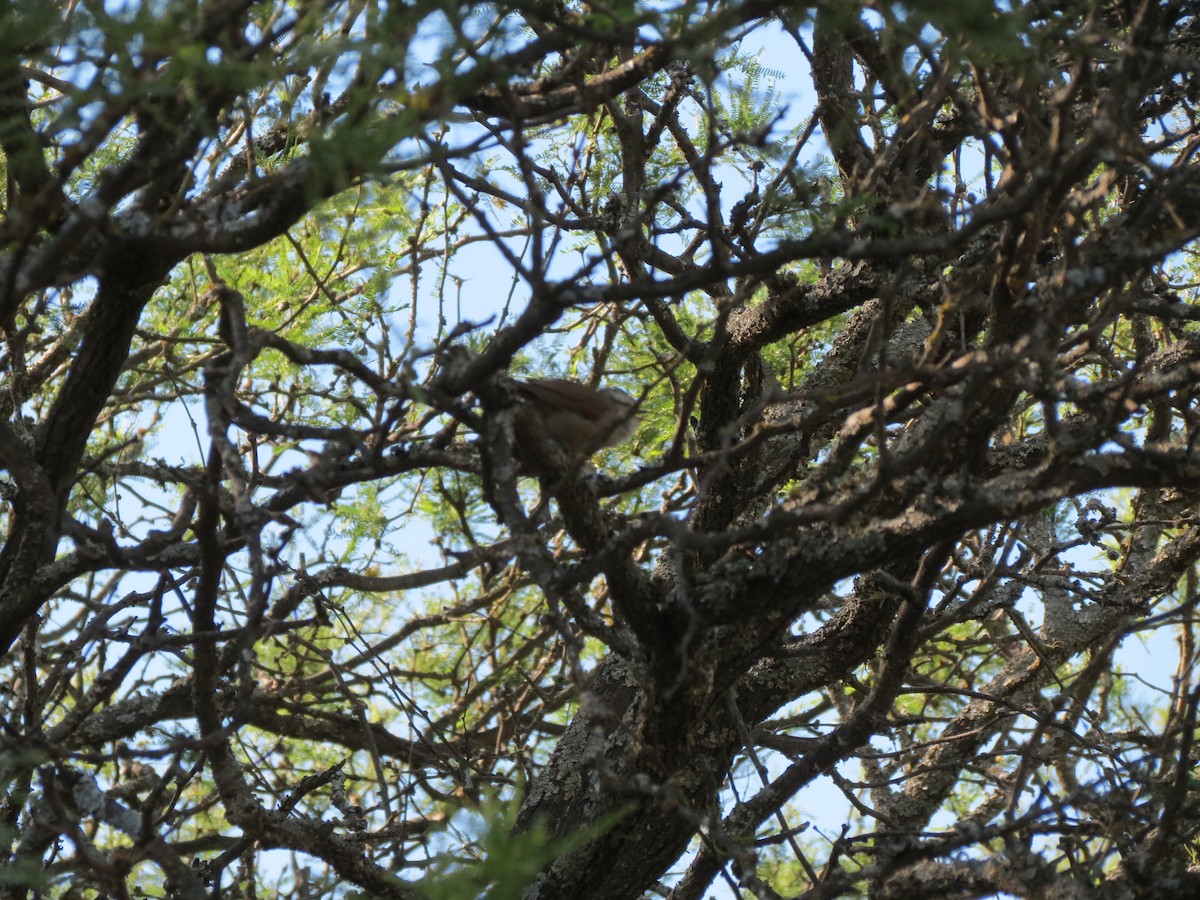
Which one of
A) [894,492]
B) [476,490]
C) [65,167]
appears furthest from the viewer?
[476,490]

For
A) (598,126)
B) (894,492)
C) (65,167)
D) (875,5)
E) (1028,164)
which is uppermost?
(598,126)

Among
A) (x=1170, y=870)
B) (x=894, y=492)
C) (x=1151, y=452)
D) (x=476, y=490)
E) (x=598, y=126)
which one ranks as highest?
(x=598, y=126)

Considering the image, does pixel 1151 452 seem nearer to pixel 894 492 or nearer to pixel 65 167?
pixel 894 492

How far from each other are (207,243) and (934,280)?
9.03 feet

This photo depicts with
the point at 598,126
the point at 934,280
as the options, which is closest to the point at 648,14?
the point at 934,280

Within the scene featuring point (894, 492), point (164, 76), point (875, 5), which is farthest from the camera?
point (894, 492)

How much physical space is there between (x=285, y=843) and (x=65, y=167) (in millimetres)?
1918

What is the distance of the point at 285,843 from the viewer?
11.0ft

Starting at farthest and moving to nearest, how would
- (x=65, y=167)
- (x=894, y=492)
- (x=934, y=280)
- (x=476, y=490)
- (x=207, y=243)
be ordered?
(x=476, y=490) < (x=934, y=280) < (x=894, y=492) < (x=207, y=243) < (x=65, y=167)

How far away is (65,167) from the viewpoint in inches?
98.8

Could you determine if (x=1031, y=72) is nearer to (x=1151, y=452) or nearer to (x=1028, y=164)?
(x=1028, y=164)

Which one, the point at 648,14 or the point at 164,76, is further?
the point at 648,14

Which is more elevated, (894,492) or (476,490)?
(476,490)

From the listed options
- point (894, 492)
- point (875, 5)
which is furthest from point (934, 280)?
point (875, 5)
